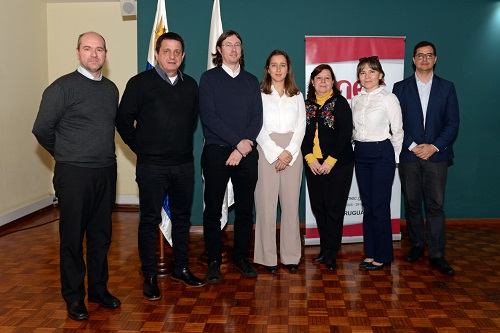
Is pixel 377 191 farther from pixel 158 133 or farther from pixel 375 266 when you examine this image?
pixel 158 133

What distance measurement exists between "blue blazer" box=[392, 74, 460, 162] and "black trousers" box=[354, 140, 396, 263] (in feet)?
0.94

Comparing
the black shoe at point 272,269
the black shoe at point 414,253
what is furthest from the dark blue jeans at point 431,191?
the black shoe at point 272,269

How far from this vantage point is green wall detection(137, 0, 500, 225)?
18.0ft

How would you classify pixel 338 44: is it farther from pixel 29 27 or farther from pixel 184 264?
pixel 29 27

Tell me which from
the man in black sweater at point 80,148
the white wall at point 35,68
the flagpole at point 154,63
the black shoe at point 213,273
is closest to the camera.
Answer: the man in black sweater at point 80,148

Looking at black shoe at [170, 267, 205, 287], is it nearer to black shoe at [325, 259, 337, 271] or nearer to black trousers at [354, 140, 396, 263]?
black shoe at [325, 259, 337, 271]

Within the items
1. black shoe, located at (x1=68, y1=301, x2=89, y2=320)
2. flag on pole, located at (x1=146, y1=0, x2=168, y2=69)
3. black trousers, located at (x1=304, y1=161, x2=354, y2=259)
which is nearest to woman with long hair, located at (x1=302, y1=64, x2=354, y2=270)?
black trousers, located at (x1=304, y1=161, x2=354, y2=259)

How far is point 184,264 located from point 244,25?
2.75 metres

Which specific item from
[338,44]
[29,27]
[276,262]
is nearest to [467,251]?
[276,262]

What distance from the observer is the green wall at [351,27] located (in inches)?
216

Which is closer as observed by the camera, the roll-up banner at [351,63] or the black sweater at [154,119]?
the black sweater at [154,119]

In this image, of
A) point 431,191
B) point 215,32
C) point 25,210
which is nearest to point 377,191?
point 431,191

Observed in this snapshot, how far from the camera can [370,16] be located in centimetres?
550

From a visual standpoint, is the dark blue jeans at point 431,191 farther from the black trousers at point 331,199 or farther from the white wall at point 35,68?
the white wall at point 35,68
